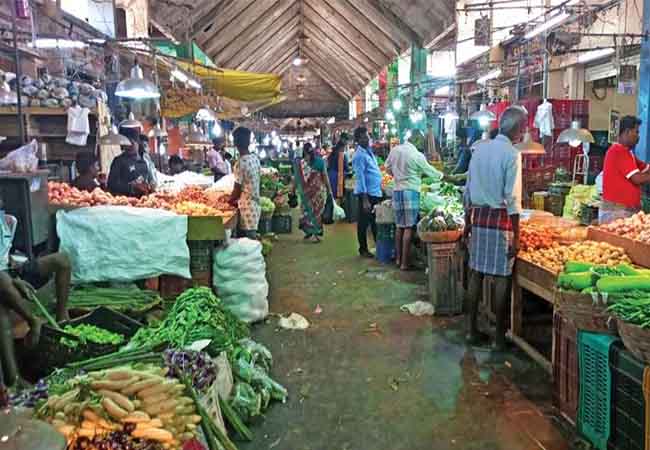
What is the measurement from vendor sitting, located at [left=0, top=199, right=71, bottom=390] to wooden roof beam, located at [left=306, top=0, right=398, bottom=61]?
1713 cm

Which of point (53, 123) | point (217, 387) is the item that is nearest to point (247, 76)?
point (53, 123)

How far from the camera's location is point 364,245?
31.5 ft

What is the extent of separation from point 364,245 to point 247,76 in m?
4.14

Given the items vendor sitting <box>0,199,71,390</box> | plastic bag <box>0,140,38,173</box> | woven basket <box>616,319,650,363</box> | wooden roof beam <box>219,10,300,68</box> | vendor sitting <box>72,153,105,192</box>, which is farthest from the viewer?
wooden roof beam <box>219,10,300,68</box>

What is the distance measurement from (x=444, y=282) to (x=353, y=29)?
1744 cm

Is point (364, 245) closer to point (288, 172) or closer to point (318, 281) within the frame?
point (318, 281)

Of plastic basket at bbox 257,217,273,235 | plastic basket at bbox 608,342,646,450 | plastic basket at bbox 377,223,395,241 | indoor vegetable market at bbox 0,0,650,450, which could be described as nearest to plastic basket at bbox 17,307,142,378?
indoor vegetable market at bbox 0,0,650,450

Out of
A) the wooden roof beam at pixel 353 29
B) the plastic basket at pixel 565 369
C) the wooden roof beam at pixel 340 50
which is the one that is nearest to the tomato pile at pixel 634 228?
the plastic basket at pixel 565 369

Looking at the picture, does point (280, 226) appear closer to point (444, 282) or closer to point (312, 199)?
point (312, 199)

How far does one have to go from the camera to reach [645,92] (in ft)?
24.3

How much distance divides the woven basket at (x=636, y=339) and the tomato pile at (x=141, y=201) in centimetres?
403

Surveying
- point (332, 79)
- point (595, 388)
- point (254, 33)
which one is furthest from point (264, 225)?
point (332, 79)

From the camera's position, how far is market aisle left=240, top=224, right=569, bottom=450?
145 inches

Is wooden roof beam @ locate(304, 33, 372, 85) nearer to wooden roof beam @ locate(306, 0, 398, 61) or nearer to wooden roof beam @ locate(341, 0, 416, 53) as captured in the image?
wooden roof beam @ locate(306, 0, 398, 61)
